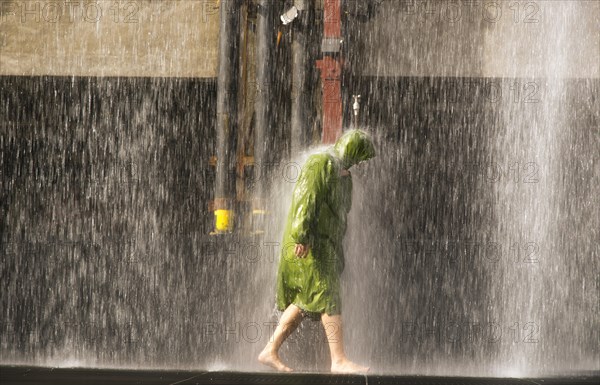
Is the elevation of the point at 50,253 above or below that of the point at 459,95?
below

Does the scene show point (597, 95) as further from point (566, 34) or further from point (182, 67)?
point (182, 67)

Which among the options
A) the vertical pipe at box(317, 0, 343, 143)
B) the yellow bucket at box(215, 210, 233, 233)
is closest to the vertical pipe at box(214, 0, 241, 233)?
the yellow bucket at box(215, 210, 233, 233)

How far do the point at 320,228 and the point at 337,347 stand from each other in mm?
831

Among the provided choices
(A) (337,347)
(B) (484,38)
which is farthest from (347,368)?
(B) (484,38)

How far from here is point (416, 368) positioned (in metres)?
7.89

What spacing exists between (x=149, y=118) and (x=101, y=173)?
0.74 meters

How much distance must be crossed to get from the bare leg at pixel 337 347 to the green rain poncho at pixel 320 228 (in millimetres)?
63

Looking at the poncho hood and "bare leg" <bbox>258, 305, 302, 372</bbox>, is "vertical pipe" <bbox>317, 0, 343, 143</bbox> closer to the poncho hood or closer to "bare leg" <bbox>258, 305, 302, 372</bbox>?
→ the poncho hood

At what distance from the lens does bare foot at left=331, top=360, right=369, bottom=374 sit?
21.6ft

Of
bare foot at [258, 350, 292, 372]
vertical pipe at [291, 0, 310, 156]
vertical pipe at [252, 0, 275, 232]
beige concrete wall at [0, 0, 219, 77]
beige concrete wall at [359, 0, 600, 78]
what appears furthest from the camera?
beige concrete wall at [0, 0, 219, 77]

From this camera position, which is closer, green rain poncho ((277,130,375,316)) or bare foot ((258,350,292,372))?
green rain poncho ((277,130,375,316))

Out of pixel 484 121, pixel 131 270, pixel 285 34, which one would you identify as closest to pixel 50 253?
pixel 131 270

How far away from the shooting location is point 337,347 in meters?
6.67

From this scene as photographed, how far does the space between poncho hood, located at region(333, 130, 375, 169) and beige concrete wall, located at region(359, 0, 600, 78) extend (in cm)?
270
